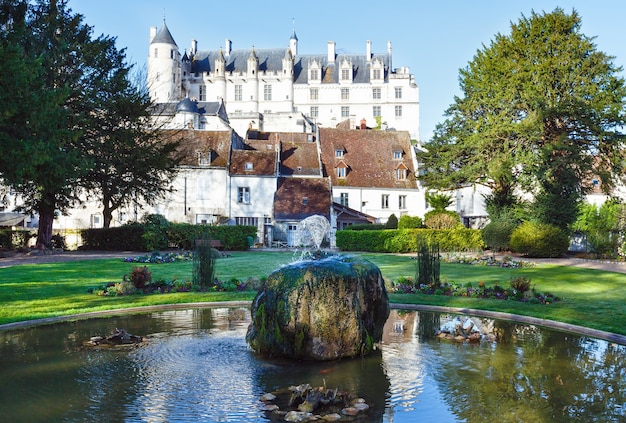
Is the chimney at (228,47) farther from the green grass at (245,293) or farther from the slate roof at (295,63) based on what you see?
the green grass at (245,293)

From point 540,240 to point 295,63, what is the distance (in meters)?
92.4

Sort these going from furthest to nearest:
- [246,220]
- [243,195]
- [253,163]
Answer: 1. [253,163]
2. [246,220]
3. [243,195]

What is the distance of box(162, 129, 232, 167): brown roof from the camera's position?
155ft

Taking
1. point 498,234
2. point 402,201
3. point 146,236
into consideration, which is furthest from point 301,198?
point 498,234

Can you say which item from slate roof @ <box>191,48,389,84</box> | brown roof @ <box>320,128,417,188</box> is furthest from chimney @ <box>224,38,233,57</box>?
brown roof @ <box>320,128,417,188</box>

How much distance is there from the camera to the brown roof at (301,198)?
45.1 m

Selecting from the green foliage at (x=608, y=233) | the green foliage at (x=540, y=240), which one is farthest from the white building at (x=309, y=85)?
the green foliage at (x=540, y=240)

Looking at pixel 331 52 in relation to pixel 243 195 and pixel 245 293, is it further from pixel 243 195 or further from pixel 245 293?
pixel 245 293

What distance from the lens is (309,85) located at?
113 m

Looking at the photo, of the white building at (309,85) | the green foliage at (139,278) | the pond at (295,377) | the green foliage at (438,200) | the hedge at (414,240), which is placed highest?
the white building at (309,85)

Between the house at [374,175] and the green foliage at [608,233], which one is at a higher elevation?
the house at [374,175]

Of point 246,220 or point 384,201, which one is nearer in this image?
point 246,220

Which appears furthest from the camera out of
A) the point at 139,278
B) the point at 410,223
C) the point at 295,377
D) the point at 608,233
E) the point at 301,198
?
the point at 301,198

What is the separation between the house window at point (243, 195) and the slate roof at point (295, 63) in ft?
231
